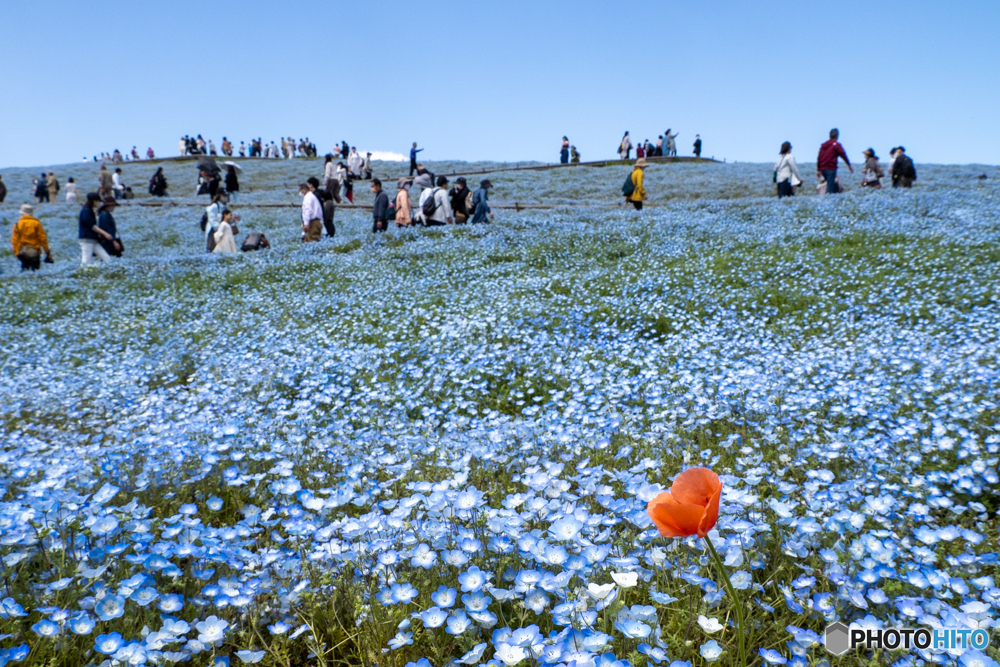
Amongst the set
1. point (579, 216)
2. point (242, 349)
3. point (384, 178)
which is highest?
point (384, 178)

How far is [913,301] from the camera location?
8.08 metres

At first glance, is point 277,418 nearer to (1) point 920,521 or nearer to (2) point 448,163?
(1) point 920,521

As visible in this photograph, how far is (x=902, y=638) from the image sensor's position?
2113 millimetres

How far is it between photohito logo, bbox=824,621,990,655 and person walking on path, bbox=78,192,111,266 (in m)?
16.7

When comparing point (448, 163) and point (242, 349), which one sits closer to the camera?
point (242, 349)

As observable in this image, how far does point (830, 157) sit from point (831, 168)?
57cm

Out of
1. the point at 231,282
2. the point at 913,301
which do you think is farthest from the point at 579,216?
the point at 913,301

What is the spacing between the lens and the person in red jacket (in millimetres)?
18000

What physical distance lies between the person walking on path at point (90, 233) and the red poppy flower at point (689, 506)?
16450mm

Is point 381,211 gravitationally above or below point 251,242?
above

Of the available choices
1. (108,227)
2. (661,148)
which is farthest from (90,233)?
(661,148)

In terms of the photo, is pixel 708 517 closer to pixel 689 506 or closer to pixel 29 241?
pixel 689 506

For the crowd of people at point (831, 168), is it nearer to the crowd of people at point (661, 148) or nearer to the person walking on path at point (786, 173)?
the person walking on path at point (786, 173)

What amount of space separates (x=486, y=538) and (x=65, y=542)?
184 centimetres
